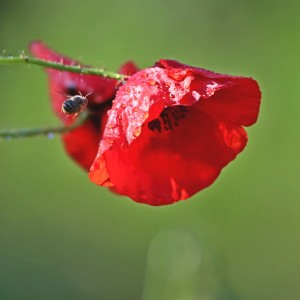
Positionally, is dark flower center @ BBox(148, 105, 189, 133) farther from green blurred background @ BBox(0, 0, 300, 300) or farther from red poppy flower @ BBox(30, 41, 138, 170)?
green blurred background @ BBox(0, 0, 300, 300)

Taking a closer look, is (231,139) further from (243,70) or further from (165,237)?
(243,70)

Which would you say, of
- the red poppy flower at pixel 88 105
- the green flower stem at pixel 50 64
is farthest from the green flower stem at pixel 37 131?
the green flower stem at pixel 50 64

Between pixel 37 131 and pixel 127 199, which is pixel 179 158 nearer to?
pixel 37 131

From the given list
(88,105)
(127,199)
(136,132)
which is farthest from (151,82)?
(127,199)

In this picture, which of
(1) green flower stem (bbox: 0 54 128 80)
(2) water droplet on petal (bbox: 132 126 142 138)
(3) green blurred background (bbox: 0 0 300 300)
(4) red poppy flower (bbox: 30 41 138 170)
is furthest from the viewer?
(3) green blurred background (bbox: 0 0 300 300)

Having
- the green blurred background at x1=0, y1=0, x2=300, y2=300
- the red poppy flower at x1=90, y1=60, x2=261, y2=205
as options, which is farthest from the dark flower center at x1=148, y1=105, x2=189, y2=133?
the green blurred background at x1=0, y1=0, x2=300, y2=300

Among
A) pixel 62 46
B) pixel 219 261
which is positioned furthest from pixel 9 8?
pixel 219 261
